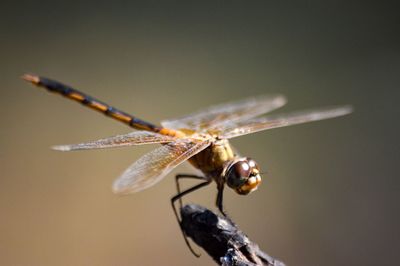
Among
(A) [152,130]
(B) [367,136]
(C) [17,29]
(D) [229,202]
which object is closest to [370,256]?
(D) [229,202]

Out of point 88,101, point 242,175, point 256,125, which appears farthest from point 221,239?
point 88,101

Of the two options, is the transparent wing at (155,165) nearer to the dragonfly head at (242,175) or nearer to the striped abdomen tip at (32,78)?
the dragonfly head at (242,175)

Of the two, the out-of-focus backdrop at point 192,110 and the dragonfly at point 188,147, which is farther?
the out-of-focus backdrop at point 192,110

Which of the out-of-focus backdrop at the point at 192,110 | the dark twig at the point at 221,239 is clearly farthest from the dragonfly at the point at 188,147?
the out-of-focus backdrop at the point at 192,110

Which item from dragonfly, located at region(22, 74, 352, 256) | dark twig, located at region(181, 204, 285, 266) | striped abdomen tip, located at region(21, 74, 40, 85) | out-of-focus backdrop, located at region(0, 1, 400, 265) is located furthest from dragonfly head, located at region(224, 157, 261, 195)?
out-of-focus backdrop, located at region(0, 1, 400, 265)

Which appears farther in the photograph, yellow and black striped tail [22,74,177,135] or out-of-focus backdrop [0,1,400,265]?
out-of-focus backdrop [0,1,400,265]

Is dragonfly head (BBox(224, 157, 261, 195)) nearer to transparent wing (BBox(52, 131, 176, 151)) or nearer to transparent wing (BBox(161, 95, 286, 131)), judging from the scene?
transparent wing (BBox(52, 131, 176, 151))

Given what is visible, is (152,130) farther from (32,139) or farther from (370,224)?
(32,139)
